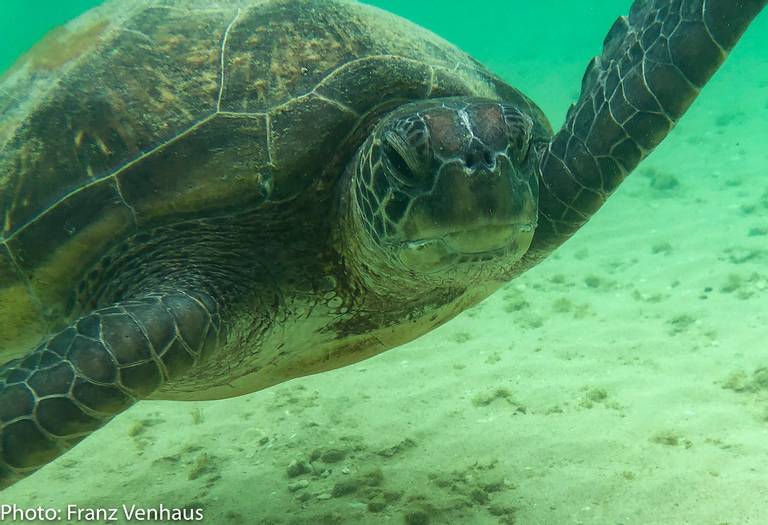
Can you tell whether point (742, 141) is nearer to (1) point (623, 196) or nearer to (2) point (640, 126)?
(1) point (623, 196)

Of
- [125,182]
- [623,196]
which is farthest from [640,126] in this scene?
[623,196]

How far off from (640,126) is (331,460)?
9.35 ft

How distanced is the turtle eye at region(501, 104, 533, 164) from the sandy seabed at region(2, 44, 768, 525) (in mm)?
1915

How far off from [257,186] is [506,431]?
8.07ft

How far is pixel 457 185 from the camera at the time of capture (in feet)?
7.07

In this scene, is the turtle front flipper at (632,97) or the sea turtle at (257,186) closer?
the sea turtle at (257,186)

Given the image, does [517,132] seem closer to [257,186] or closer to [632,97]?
[257,186]

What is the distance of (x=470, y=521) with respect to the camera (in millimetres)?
3072

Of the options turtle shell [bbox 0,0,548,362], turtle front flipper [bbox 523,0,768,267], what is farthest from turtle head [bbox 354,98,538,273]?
turtle front flipper [bbox 523,0,768,267]

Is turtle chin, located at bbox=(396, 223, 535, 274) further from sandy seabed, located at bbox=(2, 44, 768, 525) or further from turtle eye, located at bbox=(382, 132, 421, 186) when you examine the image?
sandy seabed, located at bbox=(2, 44, 768, 525)

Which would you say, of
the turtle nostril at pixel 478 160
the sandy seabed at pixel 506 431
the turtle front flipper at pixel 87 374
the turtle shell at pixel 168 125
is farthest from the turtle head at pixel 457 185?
the sandy seabed at pixel 506 431

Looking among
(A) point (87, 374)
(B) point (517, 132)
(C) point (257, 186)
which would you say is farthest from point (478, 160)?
(A) point (87, 374)

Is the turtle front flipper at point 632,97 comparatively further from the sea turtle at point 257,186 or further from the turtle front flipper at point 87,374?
the turtle front flipper at point 87,374

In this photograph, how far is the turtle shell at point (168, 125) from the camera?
283cm
